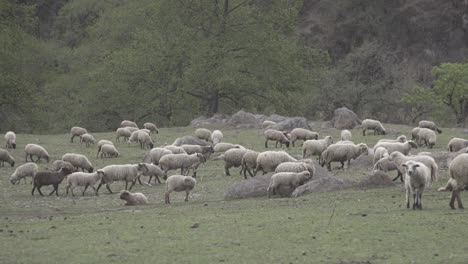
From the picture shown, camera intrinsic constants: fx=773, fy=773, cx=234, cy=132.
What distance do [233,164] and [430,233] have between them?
13.3 metres

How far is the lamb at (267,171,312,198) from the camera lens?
21.2 metres

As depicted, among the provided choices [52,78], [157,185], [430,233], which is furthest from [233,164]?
[52,78]

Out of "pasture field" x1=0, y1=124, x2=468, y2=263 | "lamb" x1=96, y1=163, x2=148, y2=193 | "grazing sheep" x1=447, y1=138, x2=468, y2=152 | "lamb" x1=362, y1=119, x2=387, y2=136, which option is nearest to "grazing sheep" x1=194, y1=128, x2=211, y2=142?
"lamb" x1=362, y1=119, x2=387, y2=136

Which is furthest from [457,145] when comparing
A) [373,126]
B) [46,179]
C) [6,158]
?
[6,158]

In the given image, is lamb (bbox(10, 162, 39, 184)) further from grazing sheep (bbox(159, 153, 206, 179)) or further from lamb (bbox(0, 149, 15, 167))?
lamb (bbox(0, 149, 15, 167))

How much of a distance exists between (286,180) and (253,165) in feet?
15.7

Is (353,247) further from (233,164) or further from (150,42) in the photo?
(150,42)

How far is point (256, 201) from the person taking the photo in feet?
67.4

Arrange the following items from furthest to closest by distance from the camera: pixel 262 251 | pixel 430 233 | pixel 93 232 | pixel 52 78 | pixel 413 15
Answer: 1. pixel 413 15
2. pixel 52 78
3. pixel 93 232
4. pixel 430 233
5. pixel 262 251

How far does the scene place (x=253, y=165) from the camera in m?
26.0

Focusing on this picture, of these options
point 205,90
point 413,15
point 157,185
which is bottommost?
point 157,185

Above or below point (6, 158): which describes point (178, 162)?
above

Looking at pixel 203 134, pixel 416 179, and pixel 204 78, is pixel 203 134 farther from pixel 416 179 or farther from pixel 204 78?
pixel 416 179

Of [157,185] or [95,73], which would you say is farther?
[95,73]
